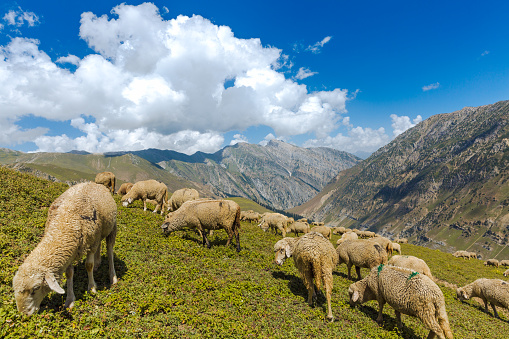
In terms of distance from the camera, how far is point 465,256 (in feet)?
202

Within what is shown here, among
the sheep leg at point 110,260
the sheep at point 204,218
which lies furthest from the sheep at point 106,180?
the sheep leg at point 110,260

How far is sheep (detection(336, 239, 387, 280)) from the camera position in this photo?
1927 cm

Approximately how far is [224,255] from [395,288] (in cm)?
1197

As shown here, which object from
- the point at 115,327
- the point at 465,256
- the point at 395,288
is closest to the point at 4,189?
the point at 115,327

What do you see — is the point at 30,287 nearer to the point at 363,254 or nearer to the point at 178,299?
the point at 178,299

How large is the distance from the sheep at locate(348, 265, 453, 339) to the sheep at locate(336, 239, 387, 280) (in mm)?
4994

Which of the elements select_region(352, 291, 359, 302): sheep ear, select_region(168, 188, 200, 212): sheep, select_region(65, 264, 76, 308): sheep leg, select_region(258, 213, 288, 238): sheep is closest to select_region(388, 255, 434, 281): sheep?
select_region(352, 291, 359, 302): sheep ear

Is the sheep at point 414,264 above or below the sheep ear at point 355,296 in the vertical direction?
below

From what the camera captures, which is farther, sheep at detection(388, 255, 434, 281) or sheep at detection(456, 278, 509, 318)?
sheep at detection(388, 255, 434, 281)

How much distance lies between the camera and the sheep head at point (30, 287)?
25.5 ft

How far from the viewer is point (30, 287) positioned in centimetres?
785

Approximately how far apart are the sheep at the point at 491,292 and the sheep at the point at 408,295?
47.5 feet

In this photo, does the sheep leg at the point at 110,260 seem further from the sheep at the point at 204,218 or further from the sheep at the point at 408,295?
the sheep at the point at 408,295

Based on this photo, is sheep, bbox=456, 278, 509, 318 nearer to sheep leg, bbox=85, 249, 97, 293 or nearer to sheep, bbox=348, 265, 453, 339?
sheep, bbox=348, 265, 453, 339
